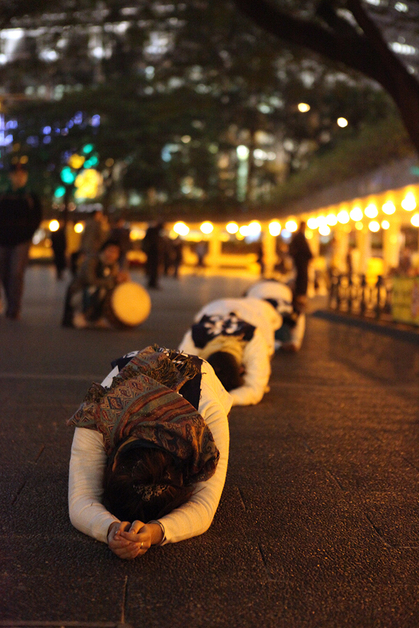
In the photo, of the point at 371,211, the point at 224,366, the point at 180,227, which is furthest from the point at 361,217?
the point at 180,227

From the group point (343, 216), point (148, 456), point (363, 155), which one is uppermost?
point (363, 155)

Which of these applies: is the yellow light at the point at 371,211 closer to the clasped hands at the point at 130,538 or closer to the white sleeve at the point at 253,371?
the white sleeve at the point at 253,371

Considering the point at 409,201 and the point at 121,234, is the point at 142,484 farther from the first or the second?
the point at 409,201

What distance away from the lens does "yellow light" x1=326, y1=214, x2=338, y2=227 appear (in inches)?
1048

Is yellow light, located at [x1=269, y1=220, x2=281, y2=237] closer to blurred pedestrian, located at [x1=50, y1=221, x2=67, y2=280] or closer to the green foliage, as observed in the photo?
the green foliage

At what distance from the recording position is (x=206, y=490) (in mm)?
3613

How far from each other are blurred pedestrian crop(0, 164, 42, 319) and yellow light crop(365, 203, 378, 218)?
11.0 meters

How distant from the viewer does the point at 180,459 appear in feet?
11.2

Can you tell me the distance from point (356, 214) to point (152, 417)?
2077 centimetres

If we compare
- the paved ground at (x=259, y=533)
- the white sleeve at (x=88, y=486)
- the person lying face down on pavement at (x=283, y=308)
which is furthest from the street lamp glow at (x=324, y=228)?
the white sleeve at (x=88, y=486)

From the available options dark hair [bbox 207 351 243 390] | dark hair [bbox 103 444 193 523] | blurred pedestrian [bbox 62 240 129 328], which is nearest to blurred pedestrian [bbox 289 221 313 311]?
blurred pedestrian [bbox 62 240 129 328]

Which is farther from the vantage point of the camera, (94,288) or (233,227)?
(233,227)

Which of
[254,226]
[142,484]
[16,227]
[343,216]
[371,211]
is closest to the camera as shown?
[142,484]

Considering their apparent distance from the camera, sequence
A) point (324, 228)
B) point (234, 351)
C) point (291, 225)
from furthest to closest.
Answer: point (291, 225)
point (324, 228)
point (234, 351)
